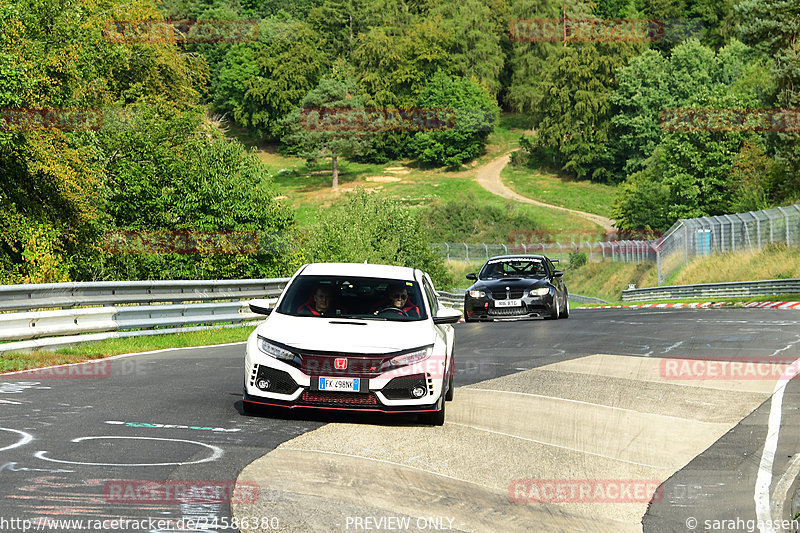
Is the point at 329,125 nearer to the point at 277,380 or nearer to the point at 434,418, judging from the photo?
the point at 434,418

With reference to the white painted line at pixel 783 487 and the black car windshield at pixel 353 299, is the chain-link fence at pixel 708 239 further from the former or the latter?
the white painted line at pixel 783 487

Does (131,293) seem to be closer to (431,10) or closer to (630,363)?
(630,363)

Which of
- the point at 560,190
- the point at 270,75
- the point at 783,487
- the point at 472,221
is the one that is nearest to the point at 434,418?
the point at 783,487

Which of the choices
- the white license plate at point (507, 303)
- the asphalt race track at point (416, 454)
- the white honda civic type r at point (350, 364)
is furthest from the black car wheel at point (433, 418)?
the white license plate at point (507, 303)

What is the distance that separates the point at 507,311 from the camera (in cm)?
2342

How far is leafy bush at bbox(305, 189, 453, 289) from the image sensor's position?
5691cm

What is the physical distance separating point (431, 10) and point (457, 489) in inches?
5756

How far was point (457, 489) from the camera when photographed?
273 inches

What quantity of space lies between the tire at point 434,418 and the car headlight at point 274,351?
51.0 inches

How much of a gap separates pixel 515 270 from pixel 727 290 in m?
20.0

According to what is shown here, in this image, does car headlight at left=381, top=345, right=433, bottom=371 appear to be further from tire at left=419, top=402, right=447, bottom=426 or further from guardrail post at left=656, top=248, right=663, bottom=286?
guardrail post at left=656, top=248, right=663, bottom=286

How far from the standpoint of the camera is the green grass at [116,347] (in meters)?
13.6

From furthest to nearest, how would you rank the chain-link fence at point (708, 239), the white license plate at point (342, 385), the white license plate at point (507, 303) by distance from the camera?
the chain-link fence at point (708, 239)
the white license plate at point (507, 303)
the white license plate at point (342, 385)

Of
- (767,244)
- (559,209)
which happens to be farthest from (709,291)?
(559,209)
